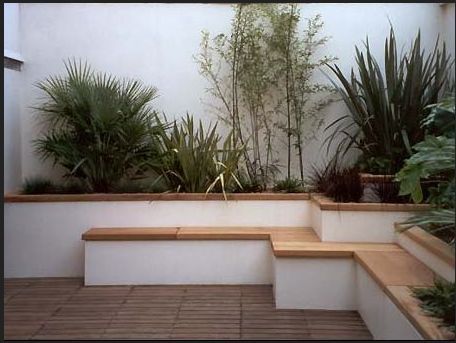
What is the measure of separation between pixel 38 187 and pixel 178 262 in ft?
5.14

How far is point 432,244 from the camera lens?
2824 millimetres

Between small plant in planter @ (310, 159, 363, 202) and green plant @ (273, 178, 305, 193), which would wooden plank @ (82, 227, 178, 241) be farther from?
small plant in planter @ (310, 159, 363, 202)

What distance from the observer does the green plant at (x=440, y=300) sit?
2074 mm

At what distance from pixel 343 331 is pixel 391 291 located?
583mm

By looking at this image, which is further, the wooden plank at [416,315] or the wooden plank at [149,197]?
the wooden plank at [149,197]

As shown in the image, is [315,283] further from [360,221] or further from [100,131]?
[100,131]

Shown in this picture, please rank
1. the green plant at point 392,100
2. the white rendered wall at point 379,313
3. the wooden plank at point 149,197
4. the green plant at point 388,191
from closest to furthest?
the white rendered wall at point 379,313 < the green plant at point 388,191 < the green plant at point 392,100 < the wooden plank at point 149,197

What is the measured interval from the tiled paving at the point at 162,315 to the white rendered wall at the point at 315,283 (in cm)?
7

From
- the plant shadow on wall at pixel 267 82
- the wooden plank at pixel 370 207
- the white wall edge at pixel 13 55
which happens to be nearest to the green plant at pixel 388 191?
the wooden plank at pixel 370 207

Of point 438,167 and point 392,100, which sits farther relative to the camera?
point 392,100

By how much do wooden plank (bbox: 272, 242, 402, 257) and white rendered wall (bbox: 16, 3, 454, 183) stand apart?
63.6 inches

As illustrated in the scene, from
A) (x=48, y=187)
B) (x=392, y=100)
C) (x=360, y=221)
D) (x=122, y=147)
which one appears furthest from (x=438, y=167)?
(x=48, y=187)

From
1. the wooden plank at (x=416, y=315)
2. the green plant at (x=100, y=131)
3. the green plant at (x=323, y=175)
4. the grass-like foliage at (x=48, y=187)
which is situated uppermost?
the green plant at (x=100, y=131)

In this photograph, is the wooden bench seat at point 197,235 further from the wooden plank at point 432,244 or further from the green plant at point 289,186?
the wooden plank at point 432,244
